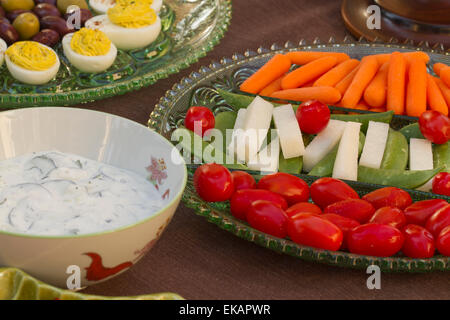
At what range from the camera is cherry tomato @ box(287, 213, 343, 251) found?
121 cm

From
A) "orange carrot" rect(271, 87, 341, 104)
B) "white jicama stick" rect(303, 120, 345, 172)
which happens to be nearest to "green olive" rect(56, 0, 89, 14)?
"orange carrot" rect(271, 87, 341, 104)

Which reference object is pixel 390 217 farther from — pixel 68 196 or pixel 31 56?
pixel 31 56

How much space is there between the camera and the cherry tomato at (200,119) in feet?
5.34

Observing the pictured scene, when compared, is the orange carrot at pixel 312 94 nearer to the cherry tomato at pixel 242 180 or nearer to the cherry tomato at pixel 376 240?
the cherry tomato at pixel 242 180

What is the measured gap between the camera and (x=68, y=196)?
3.72 ft

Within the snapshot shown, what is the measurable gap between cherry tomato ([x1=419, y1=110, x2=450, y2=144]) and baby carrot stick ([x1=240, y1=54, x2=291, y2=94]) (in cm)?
49

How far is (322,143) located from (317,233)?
437 mm

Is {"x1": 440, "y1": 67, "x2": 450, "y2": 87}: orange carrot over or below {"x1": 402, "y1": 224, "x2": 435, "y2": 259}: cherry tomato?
over

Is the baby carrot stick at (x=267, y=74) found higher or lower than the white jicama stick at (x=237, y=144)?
higher

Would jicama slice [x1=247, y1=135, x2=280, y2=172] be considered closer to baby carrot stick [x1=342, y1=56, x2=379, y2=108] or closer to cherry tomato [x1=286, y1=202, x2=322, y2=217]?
cherry tomato [x1=286, y1=202, x2=322, y2=217]

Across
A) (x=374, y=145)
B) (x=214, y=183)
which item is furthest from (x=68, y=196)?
(x=374, y=145)

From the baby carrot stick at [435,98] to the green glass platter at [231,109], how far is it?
0.33ft

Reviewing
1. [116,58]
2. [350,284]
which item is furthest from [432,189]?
[116,58]

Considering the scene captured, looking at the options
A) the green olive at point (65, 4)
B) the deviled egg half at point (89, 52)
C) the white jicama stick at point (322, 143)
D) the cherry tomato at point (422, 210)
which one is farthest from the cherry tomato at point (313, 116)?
the green olive at point (65, 4)
